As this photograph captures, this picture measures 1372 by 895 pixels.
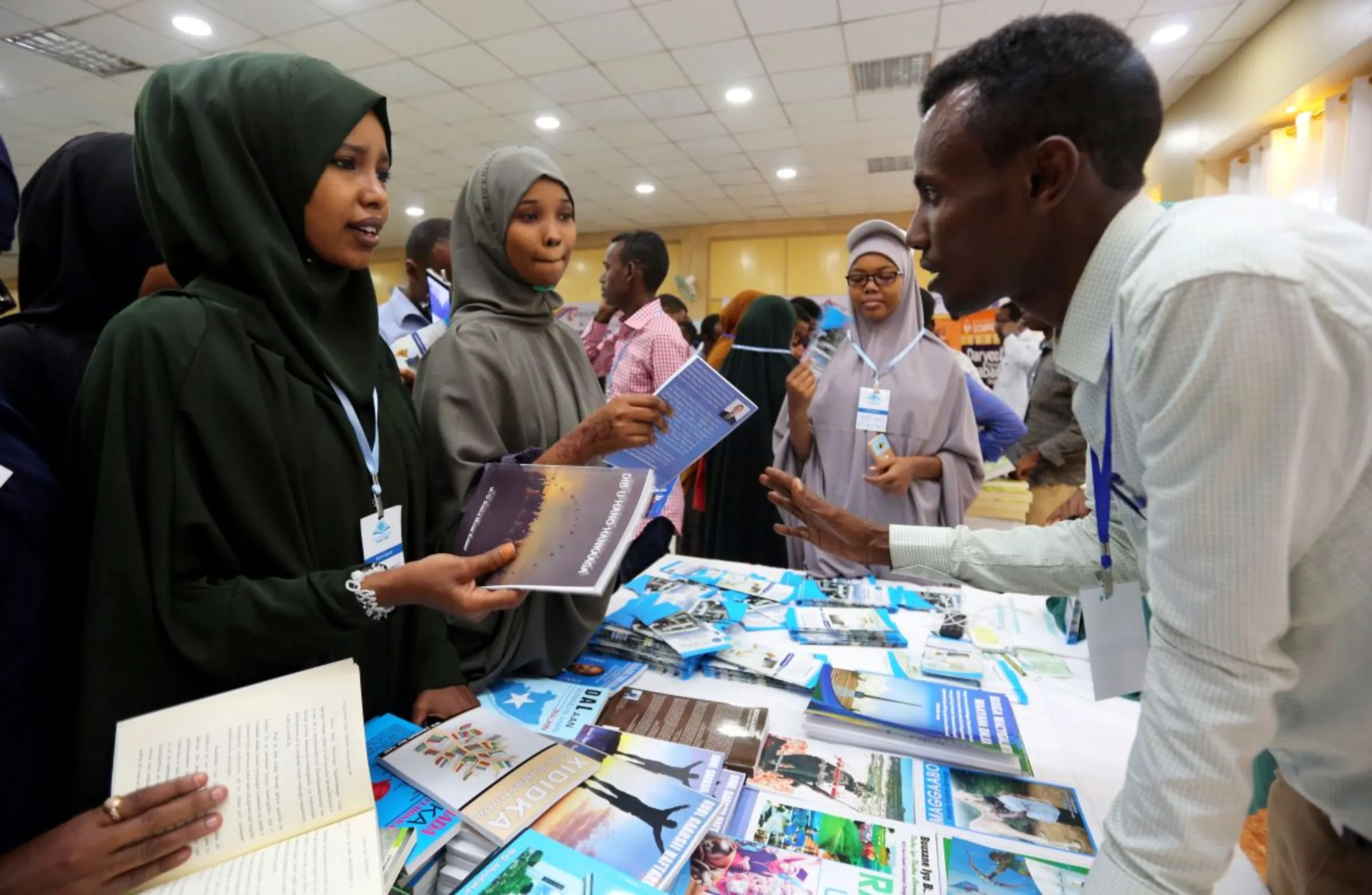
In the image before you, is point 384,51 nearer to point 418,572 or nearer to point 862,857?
point 418,572

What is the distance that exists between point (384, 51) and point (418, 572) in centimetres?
575

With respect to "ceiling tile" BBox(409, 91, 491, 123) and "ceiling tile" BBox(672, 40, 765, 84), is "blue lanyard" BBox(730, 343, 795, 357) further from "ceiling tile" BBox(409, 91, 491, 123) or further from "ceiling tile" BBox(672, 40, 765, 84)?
"ceiling tile" BBox(409, 91, 491, 123)

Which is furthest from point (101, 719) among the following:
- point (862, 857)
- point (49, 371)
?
point (862, 857)

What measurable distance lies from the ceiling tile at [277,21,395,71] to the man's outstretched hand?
5.23 m

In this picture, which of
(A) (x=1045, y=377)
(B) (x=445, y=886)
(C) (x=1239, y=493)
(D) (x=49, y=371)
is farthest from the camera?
(A) (x=1045, y=377)

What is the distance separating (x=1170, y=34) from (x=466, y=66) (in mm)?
5271

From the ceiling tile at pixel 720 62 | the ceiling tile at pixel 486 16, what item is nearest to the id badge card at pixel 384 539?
the ceiling tile at pixel 486 16

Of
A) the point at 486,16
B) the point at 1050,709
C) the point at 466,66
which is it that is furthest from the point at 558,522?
the point at 466,66

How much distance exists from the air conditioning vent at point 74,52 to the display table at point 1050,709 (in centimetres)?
646

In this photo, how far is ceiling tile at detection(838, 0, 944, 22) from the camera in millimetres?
4352

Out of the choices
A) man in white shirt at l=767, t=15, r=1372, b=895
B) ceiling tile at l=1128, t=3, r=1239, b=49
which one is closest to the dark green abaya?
man in white shirt at l=767, t=15, r=1372, b=895

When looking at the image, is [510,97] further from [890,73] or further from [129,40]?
[890,73]

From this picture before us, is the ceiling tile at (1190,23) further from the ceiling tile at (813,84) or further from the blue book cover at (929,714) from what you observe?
the blue book cover at (929,714)

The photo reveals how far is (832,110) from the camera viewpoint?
6250 mm
